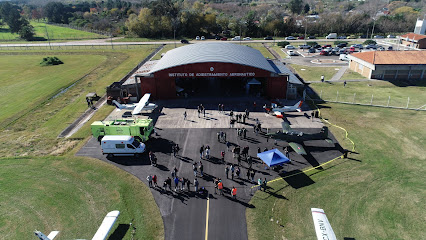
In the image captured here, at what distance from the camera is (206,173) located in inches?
1007

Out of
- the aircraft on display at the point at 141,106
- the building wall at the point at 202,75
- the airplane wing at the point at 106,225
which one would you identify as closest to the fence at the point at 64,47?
the building wall at the point at 202,75

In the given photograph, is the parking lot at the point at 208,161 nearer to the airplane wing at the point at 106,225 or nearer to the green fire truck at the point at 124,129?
the green fire truck at the point at 124,129

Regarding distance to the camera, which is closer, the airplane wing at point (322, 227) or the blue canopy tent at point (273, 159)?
the airplane wing at point (322, 227)

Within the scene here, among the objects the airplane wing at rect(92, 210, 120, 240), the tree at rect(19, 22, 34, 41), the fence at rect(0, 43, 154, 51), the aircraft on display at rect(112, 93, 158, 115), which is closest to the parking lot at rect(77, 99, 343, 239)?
the aircraft on display at rect(112, 93, 158, 115)

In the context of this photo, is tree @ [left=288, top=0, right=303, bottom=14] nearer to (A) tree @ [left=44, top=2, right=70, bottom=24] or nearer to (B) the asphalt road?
(A) tree @ [left=44, top=2, right=70, bottom=24]

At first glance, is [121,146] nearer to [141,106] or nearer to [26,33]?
[141,106]

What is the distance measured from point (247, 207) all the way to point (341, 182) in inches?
373

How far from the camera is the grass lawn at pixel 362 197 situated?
19.3 meters

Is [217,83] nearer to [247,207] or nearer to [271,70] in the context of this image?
[271,70]

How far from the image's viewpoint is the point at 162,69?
41.6m

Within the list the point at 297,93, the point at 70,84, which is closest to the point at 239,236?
the point at 297,93

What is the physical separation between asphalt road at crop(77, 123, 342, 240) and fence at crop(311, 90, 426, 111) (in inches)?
567

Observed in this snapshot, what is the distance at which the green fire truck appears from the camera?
30.3 metres

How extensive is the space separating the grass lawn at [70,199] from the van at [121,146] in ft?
5.45
